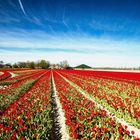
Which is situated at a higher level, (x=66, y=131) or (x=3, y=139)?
(x=3, y=139)

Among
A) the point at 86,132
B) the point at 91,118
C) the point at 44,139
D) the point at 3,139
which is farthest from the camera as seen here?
the point at 91,118

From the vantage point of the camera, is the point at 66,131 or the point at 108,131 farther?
the point at 66,131

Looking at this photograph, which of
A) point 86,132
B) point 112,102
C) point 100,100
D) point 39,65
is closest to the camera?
point 86,132

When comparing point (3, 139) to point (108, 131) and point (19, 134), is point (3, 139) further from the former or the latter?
point (108, 131)

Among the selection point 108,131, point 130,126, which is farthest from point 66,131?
point 130,126

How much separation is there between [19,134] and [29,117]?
4.51 ft

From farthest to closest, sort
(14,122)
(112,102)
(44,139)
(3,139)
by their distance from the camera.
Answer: (112,102) < (14,122) < (44,139) < (3,139)

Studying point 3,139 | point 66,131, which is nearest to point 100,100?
point 66,131

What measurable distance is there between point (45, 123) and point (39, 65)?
167 meters

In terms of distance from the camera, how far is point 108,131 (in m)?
5.40

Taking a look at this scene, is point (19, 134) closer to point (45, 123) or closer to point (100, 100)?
point (45, 123)

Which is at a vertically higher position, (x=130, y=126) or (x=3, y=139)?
(x=3, y=139)

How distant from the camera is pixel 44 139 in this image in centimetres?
509

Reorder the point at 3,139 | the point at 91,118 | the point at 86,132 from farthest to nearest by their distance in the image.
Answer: the point at 91,118
the point at 86,132
the point at 3,139
